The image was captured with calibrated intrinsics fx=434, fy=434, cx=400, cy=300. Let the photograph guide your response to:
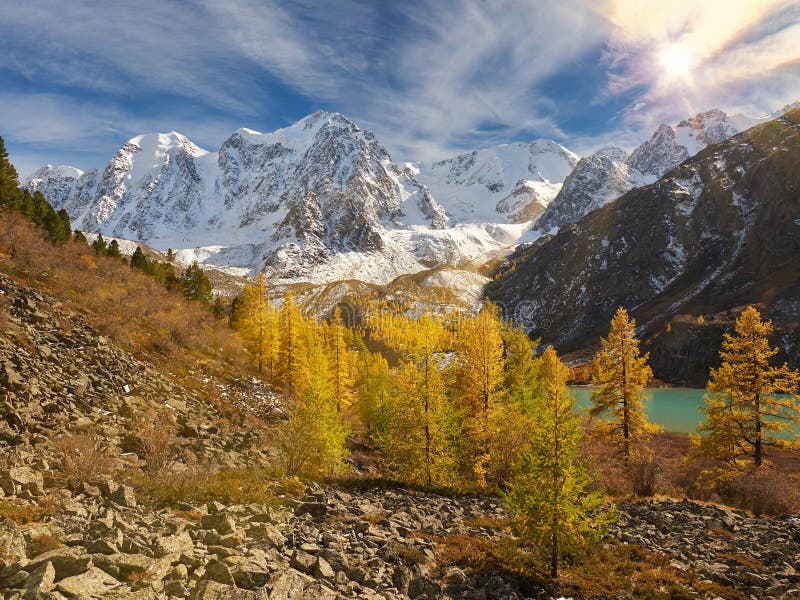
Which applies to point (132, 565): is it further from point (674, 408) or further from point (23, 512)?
point (674, 408)

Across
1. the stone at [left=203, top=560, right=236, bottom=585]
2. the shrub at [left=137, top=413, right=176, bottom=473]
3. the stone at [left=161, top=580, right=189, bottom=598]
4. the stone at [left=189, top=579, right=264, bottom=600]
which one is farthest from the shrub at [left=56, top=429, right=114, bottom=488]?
the stone at [left=189, top=579, right=264, bottom=600]

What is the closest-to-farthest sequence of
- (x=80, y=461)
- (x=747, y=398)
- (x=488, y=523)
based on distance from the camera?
(x=80, y=461) → (x=488, y=523) → (x=747, y=398)

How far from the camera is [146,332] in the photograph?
33.2 m

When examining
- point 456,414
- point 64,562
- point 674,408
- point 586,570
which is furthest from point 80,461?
point 674,408

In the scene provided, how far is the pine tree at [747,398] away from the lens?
28.5 m

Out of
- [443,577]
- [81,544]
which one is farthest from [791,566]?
[81,544]

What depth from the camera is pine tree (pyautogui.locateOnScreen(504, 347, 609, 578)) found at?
12.5 m

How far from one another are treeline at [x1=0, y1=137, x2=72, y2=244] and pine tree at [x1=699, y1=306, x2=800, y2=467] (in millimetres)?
58596

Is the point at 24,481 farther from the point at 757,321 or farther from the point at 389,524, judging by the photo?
the point at 757,321

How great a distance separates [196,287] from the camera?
6525cm

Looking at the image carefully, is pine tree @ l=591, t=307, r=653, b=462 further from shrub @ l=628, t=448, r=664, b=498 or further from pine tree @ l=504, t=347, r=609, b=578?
pine tree @ l=504, t=347, r=609, b=578

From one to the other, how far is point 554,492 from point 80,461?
13354 millimetres

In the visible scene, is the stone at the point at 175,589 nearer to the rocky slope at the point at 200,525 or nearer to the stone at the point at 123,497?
the rocky slope at the point at 200,525

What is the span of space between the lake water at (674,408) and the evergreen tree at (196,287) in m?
56.3
